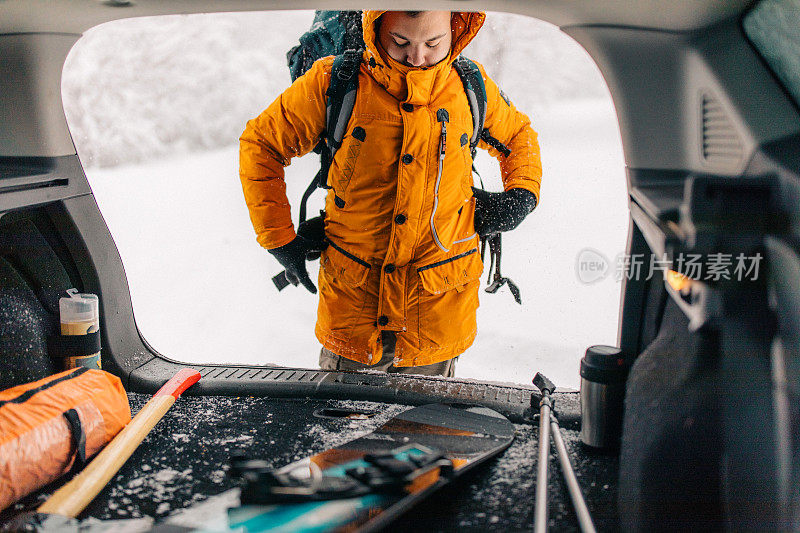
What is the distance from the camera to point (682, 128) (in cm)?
139

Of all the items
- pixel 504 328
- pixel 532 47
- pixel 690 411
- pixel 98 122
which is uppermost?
pixel 532 47

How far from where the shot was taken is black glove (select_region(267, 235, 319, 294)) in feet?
7.03

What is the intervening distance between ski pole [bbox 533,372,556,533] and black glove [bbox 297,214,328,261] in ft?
3.16

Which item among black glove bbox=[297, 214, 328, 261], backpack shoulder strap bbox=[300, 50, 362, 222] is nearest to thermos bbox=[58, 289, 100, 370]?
black glove bbox=[297, 214, 328, 261]

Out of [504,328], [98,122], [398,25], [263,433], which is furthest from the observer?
[98,122]

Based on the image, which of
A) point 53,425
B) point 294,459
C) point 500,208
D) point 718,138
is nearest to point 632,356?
point 718,138

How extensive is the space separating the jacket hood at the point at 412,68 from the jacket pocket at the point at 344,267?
57 cm

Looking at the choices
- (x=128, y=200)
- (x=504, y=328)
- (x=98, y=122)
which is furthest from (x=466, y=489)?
(x=98, y=122)

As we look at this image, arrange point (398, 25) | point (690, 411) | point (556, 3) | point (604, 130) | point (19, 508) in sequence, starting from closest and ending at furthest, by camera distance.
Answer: point (690, 411) → point (19, 508) → point (556, 3) → point (398, 25) → point (604, 130)

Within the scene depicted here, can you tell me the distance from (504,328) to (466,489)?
11.7 ft

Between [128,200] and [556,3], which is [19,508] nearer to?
[556,3]

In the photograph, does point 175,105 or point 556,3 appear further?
point 175,105

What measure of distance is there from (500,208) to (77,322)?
145 centimetres

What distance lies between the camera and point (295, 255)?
216cm
